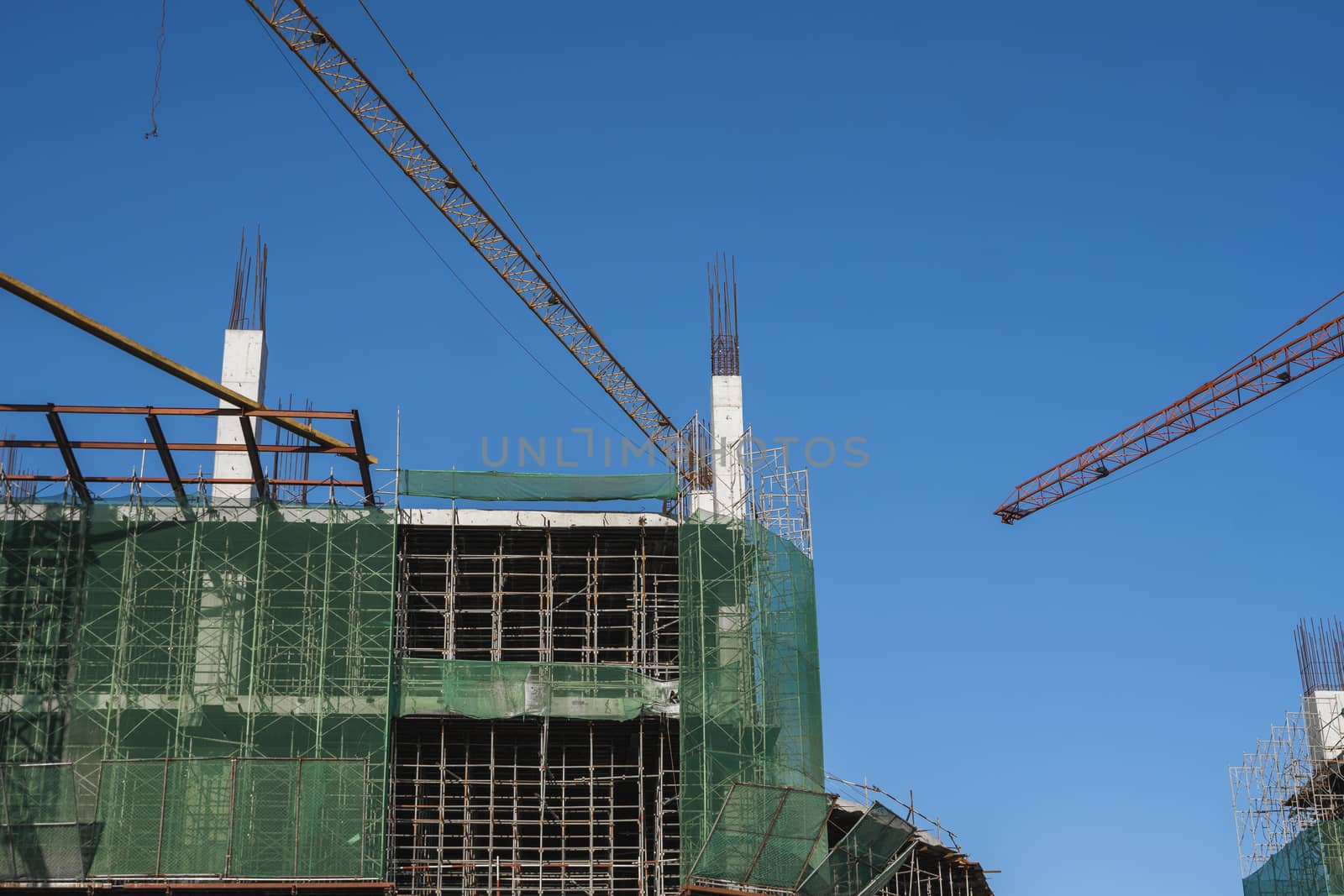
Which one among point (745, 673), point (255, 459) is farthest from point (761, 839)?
point (255, 459)

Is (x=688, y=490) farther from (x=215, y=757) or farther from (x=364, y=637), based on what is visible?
(x=215, y=757)

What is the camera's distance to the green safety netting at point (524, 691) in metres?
37.8

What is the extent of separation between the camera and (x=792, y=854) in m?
35.4

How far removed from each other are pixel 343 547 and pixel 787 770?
11.3 meters

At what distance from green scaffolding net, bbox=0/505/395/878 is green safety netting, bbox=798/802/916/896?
32.0 feet

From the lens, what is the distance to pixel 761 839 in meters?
35.2

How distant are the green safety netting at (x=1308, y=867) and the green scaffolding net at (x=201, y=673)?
28.2 metres

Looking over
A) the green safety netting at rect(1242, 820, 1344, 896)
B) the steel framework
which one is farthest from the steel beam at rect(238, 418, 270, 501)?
the green safety netting at rect(1242, 820, 1344, 896)

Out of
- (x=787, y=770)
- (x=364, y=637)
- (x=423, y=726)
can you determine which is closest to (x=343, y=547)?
(x=364, y=637)

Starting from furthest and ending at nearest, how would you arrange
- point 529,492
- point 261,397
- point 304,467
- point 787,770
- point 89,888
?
1. point 304,467
2. point 261,397
3. point 529,492
4. point 787,770
5. point 89,888

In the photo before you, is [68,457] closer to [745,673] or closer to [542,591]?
[542,591]

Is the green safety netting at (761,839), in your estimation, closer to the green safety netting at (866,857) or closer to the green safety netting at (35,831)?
Answer: the green safety netting at (866,857)

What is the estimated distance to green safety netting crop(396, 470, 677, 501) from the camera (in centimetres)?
3994

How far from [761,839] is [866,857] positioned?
2.53m
